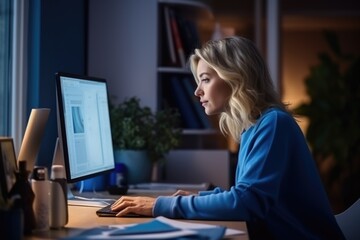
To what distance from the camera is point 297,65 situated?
23.5 ft

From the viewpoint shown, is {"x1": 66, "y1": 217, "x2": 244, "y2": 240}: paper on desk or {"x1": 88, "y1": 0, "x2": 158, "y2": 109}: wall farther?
{"x1": 88, "y1": 0, "x2": 158, "y2": 109}: wall

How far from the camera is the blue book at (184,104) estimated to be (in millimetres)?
2916

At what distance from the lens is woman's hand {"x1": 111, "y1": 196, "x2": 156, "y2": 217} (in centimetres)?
160

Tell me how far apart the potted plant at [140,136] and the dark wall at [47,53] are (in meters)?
0.29

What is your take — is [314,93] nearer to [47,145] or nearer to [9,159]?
[47,145]

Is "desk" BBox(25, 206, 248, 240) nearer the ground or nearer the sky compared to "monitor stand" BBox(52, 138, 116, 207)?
nearer the ground

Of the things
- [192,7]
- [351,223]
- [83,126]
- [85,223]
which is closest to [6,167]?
[85,223]

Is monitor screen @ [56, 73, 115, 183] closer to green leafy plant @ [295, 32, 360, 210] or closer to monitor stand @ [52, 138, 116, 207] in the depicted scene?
monitor stand @ [52, 138, 116, 207]

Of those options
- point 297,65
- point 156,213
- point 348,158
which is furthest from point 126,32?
point 297,65

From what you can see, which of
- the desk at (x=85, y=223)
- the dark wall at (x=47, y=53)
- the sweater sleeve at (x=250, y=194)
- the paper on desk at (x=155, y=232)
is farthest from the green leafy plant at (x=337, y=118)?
the paper on desk at (x=155, y=232)

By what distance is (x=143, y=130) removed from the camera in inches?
101

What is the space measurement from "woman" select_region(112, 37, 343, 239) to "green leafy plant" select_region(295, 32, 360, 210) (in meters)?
3.97

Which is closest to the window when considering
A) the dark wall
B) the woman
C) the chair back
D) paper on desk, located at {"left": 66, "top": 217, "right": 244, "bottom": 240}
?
the dark wall

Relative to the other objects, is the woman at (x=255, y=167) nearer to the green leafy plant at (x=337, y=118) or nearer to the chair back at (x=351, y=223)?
the chair back at (x=351, y=223)
